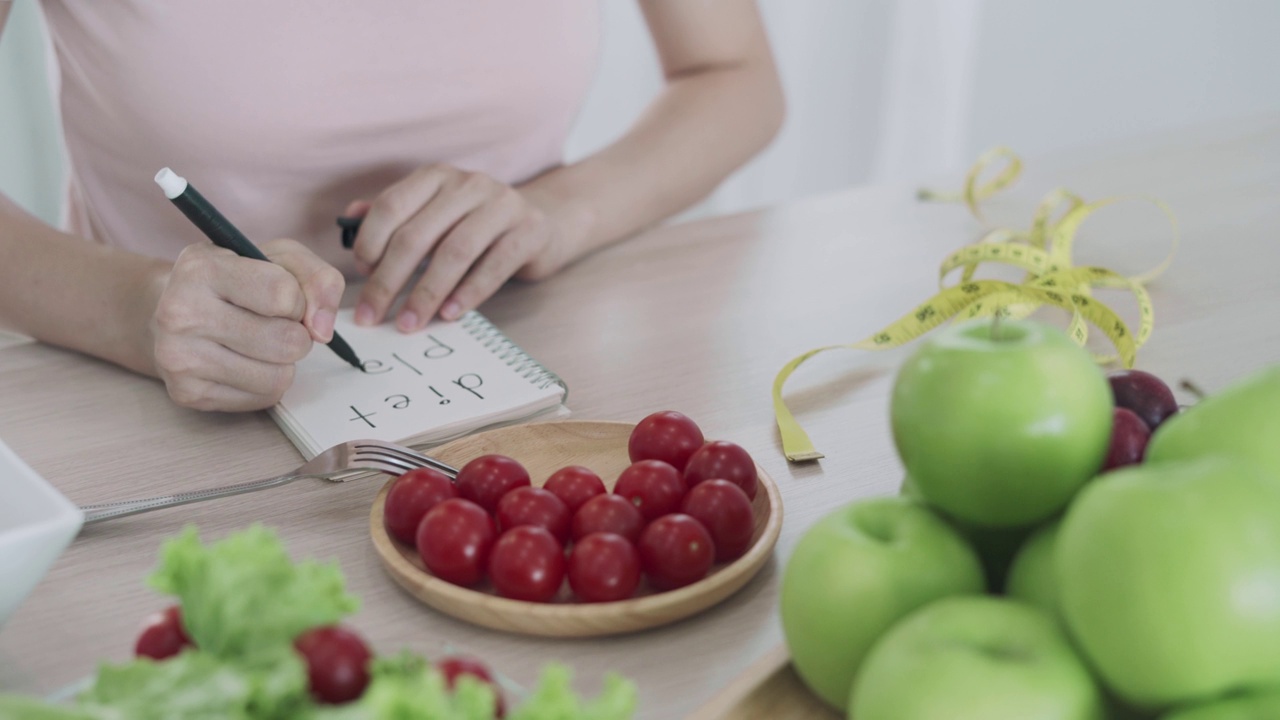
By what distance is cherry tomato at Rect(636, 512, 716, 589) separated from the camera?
2.19 ft

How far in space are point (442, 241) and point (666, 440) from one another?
0.46 metres

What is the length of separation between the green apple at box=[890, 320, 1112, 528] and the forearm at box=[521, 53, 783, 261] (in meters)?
0.80

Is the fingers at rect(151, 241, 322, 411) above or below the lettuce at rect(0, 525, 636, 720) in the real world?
below

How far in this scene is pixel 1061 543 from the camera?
47 centimetres

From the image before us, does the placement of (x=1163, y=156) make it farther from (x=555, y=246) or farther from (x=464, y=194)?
(x=464, y=194)

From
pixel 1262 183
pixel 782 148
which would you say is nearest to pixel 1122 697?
pixel 1262 183

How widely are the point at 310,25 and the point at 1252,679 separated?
113 centimetres

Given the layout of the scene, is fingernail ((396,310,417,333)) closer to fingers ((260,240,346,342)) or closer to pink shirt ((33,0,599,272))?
fingers ((260,240,346,342))

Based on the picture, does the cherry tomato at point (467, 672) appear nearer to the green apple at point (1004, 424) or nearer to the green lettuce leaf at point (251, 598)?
the green lettuce leaf at point (251, 598)

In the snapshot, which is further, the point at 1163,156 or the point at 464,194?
the point at 1163,156

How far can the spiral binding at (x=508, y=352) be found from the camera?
97cm

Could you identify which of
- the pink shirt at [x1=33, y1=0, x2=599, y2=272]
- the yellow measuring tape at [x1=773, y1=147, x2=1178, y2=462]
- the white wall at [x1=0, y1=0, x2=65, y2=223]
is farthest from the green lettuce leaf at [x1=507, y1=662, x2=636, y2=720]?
the white wall at [x1=0, y1=0, x2=65, y2=223]

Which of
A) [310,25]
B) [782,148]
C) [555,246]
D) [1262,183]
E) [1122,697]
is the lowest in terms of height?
[782,148]

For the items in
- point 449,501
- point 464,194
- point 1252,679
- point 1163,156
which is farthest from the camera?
point 1163,156
